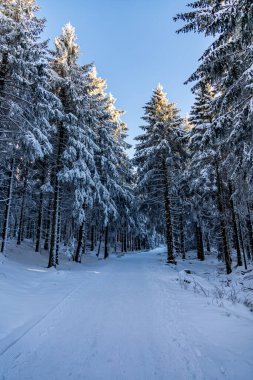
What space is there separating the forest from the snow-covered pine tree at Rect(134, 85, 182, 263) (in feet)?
0.30

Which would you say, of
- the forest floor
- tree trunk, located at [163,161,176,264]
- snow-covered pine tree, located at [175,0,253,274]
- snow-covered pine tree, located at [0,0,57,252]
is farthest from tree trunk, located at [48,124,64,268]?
snow-covered pine tree, located at [175,0,253,274]

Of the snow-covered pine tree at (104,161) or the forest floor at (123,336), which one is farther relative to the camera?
the snow-covered pine tree at (104,161)

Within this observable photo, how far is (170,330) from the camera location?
4.34 metres

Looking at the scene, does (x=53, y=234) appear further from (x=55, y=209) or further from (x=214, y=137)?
(x=214, y=137)

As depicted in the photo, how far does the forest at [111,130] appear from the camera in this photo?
29.9 ft

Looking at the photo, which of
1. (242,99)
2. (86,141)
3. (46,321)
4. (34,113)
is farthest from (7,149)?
(242,99)

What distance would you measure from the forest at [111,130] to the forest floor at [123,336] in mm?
6179

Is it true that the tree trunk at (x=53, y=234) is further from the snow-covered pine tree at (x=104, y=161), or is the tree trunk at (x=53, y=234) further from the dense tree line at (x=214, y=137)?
the dense tree line at (x=214, y=137)

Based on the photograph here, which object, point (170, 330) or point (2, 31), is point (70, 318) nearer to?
point (170, 330)

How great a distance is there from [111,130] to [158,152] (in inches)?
251

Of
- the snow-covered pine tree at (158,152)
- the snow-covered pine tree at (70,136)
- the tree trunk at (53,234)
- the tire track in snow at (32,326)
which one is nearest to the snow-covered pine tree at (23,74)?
the snow-covered pine tree at (70,136)

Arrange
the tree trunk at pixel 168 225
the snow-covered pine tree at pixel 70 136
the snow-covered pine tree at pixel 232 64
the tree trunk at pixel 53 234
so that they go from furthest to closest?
the tree trunk at pixel 168 225
the snow-covered pine tree at pixel 70 136
the tree trunk at pixel 53 234
the snow-covered pine tree at pixel 232 64

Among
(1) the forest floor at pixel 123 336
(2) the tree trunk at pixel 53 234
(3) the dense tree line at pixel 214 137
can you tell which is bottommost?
(1) the forest floor at pixel 123 336

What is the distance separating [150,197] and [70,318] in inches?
626
